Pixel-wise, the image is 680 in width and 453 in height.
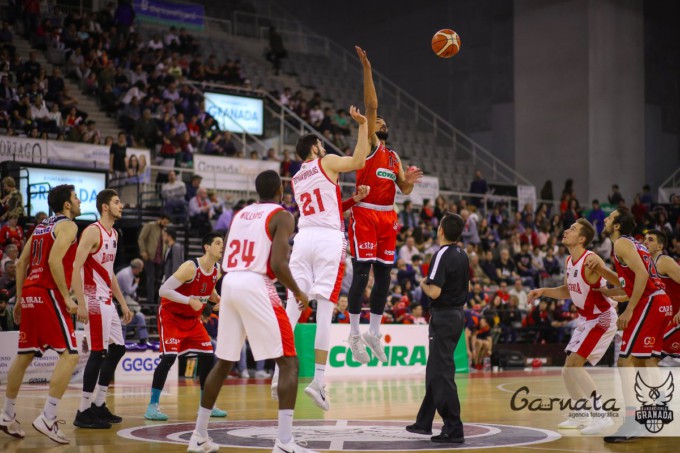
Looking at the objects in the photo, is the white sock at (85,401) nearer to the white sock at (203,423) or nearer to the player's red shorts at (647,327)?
the white sock at (203,423)

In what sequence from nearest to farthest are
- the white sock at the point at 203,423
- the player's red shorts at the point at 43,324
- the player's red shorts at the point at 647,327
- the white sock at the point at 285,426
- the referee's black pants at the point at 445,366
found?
the white sock at the point at 285,426 < the white sock at the point at 203,423 < the referee's black pants at the point at 445,366 < the player's red shorts at the point at 43,324 < the player's red shorts at the point at 647,327

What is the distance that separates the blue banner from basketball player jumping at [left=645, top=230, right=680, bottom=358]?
1000 inches

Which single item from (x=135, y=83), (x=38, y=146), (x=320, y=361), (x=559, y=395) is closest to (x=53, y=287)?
(x=320, y=361)

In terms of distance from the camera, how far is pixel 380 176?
31.7 ft

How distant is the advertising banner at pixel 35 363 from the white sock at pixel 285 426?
975 centimetres

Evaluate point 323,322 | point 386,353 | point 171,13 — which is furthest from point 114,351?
point 171,13

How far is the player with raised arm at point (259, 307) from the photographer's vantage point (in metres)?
6.95

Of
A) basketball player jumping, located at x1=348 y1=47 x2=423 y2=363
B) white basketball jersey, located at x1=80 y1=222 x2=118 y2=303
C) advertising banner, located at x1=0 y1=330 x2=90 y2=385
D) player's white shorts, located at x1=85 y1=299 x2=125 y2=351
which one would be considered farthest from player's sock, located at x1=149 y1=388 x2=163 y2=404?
advertising banner, located at x1=0 y1=330 x2=90 y2=385

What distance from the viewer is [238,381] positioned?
56.8ft

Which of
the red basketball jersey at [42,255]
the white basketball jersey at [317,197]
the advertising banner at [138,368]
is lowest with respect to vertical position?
the advertising banner at [138,368]

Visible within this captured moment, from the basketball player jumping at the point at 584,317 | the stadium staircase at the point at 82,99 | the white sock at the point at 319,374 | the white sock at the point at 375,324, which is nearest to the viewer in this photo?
the white sock at the point at 319,374

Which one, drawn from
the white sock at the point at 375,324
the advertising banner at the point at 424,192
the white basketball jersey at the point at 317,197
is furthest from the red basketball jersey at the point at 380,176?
the advertising banner at the point at 424,192

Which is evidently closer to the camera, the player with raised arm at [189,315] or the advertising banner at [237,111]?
the player with raised arm at [189,315]

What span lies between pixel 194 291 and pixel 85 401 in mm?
1910
